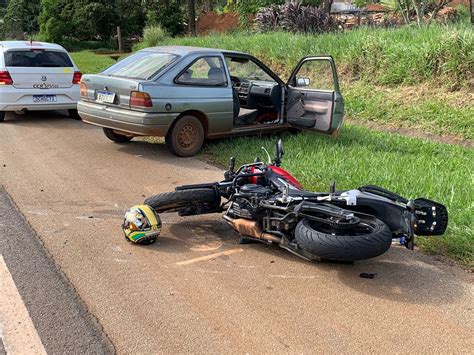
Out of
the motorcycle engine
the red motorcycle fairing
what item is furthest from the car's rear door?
the motorcycle engine

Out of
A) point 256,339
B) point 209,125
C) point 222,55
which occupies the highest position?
point 222,55

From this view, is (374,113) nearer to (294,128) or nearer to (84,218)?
(294,128)

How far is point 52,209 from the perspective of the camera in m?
5.50

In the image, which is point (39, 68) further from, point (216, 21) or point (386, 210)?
point (216, 21)

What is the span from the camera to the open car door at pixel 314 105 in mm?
8047

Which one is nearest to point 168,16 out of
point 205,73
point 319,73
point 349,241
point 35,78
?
point 319,73

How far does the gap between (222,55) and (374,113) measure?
13.3 feet

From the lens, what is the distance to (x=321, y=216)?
4062 mm

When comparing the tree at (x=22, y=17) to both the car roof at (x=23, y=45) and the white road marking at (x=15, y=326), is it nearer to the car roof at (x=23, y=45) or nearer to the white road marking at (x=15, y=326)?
the car roof at (x=23, y=45)

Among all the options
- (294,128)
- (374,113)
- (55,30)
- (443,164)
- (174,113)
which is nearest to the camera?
(443,164)

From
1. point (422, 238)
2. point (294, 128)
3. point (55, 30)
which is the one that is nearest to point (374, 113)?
point (294, 128)

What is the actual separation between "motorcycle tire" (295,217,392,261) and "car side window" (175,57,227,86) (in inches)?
170

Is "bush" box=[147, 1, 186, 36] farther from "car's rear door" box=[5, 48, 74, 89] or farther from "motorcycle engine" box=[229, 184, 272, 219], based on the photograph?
"motorcycle engine" box=[229, 184, 272, 219]

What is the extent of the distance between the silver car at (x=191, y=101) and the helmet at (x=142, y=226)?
9.64ft
